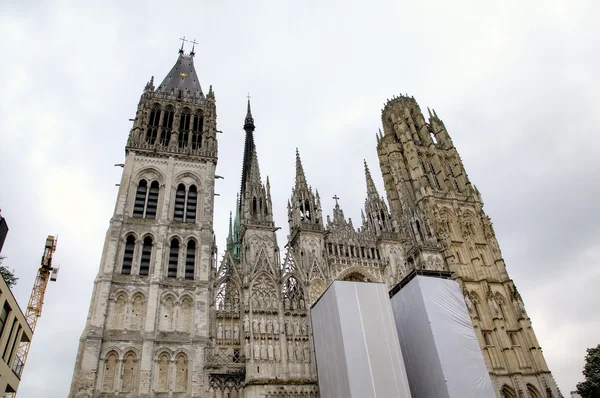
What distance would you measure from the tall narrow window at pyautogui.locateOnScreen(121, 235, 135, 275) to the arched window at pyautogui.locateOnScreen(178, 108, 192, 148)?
8839 millimetres

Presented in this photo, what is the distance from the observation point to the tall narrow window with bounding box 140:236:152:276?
26.8 meters

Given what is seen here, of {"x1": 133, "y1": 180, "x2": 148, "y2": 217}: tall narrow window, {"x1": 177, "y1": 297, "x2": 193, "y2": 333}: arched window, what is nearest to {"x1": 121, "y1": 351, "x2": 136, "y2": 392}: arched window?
{"x1": 177, "y1": 297, "x2": 193, "y2": 333}: arched window

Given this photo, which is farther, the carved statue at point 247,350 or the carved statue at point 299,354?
the carved statue at point 299,354

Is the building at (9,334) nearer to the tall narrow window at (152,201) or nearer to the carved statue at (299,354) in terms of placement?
the tall narrow window at (152,201)

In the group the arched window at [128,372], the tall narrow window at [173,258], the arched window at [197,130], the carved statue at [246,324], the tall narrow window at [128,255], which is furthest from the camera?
the arched window at [197,130]

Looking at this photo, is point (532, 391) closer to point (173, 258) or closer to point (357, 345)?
point (357, 345)

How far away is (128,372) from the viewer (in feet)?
75.5

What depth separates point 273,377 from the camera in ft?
80.9

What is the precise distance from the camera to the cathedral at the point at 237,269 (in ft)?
78.5

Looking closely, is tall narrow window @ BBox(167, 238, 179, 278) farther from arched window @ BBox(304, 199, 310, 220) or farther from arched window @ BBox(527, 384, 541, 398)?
arched window @ BBox(527, 384, 541, 398)

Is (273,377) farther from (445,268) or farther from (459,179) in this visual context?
(459,179)

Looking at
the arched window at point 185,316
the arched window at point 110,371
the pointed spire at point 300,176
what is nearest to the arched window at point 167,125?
the pointed spire at point 300,176

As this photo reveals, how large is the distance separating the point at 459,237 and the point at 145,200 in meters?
26.4

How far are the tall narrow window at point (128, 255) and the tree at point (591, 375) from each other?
112 feet
